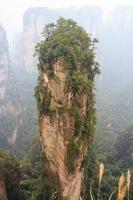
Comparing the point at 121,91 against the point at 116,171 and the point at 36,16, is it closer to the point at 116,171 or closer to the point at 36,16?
the point at 36,16

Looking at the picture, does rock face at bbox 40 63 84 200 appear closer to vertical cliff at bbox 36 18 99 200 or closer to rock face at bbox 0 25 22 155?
vertical cliff at bbox 36 18 99 200

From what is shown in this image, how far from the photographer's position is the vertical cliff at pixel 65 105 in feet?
63.8

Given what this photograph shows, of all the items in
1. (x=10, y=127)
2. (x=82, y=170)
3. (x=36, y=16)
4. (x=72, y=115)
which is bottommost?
(x=10, y=127)

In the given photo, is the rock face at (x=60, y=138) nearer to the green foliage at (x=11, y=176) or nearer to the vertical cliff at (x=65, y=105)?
the vertical cliff at (x=65, y=105)

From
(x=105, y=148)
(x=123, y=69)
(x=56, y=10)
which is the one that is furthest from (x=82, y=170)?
(x=56, y=10)

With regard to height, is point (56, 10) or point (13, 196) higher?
point (56, 10)

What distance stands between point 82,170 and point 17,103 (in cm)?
5060

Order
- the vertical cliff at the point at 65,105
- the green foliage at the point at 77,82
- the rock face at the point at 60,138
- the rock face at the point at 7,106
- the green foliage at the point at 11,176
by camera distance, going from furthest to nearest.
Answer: the rock face at the point at 7,106 < the green foliage at the point at 11,176 < the rock face at the point at 60,138 < the vertical cliff at the point at 65,105 < the green foliage at the point at 77,82

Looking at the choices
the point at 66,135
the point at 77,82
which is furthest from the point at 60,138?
the point at 77,82

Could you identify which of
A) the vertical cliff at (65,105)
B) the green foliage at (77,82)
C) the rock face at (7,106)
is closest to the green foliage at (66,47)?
the vertical cliff at (65,105)

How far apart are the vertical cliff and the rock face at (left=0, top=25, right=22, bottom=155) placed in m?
31.5

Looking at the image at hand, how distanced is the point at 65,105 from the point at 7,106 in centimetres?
5240

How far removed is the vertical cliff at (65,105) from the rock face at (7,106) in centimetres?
3148

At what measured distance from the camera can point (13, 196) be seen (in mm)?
22750
